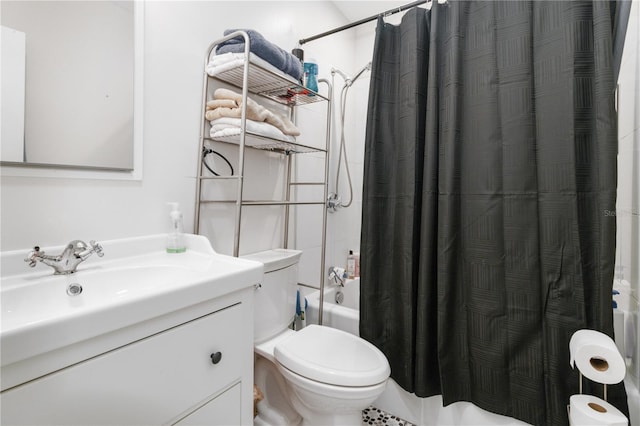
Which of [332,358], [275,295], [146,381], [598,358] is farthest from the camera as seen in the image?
[275,295]

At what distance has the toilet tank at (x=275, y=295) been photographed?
126 centimetres

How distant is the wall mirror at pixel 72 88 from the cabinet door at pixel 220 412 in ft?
2.48

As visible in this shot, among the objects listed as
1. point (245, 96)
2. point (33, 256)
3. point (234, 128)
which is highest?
point (245, 96)

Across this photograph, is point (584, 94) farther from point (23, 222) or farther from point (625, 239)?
point (23, 222)

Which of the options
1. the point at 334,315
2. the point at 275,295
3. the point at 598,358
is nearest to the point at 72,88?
the point at 275,295

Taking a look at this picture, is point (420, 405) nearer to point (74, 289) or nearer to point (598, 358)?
point (598, 358)

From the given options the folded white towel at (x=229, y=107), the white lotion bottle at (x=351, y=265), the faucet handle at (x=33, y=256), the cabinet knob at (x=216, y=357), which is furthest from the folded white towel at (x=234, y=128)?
the white lotion bottle at (x=351, y=265)

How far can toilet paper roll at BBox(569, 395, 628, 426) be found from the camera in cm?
79

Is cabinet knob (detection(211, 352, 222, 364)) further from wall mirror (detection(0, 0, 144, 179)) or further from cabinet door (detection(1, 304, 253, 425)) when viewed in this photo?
wall mirror (detection(0, 0, 144, 179))

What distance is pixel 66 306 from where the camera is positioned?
2.41 feet

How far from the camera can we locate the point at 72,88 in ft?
2.90

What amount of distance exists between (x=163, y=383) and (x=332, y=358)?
2.30 ft

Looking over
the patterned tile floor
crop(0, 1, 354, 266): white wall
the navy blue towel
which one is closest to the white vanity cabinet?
crop(0, 1, 354, 266): white wall

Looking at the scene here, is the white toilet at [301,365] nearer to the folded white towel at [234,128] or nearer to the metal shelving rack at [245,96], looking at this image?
the metal shelving rack at [245,96]
